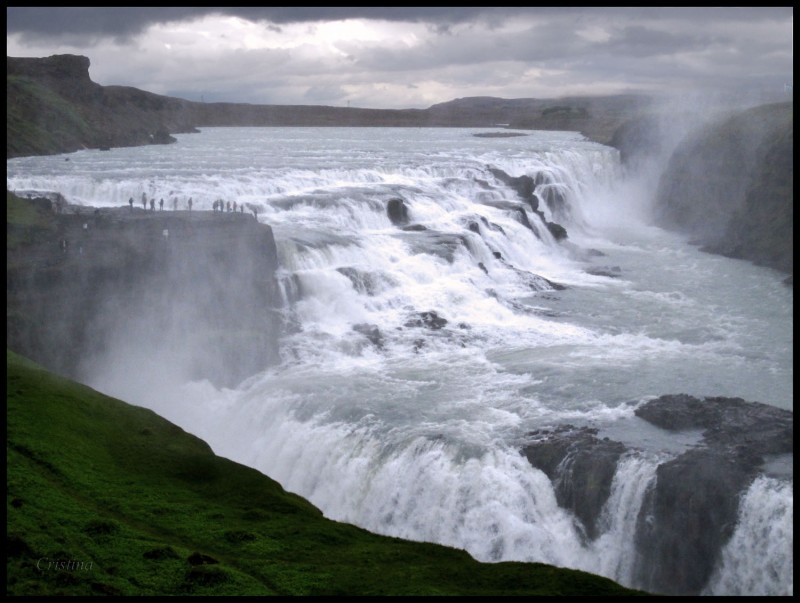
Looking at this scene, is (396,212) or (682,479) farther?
(396,212)

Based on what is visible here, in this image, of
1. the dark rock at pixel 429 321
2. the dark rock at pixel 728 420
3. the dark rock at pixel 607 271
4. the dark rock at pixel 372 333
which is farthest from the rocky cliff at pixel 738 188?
the dark rock at pixel 728 420

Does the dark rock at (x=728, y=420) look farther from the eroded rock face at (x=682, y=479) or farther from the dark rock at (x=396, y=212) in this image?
the dark rock at (x=396, y=212)

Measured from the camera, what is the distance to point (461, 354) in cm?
2903

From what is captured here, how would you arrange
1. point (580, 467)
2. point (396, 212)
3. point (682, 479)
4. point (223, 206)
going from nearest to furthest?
point (682, 479), point (580, 467), point (223, 206), point (396, 212)

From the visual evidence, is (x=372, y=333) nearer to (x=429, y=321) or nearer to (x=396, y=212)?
(x=429, y=321)

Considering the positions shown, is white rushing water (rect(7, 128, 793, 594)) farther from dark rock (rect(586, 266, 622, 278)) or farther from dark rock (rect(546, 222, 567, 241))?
dark rock (rect(546, 222, 567, 241))

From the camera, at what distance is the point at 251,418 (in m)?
24.9

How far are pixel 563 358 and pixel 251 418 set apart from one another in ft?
32.1

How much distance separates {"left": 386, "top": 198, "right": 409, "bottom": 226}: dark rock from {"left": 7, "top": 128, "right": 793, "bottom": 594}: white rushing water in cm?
67

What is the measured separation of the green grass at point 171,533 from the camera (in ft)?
40.2

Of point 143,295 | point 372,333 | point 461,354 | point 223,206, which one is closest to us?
point 461,354

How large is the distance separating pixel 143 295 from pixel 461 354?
34.2 feet

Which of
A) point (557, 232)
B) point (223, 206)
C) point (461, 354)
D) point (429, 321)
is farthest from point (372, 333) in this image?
point (557, 232)

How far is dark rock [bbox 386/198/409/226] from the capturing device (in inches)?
1679
